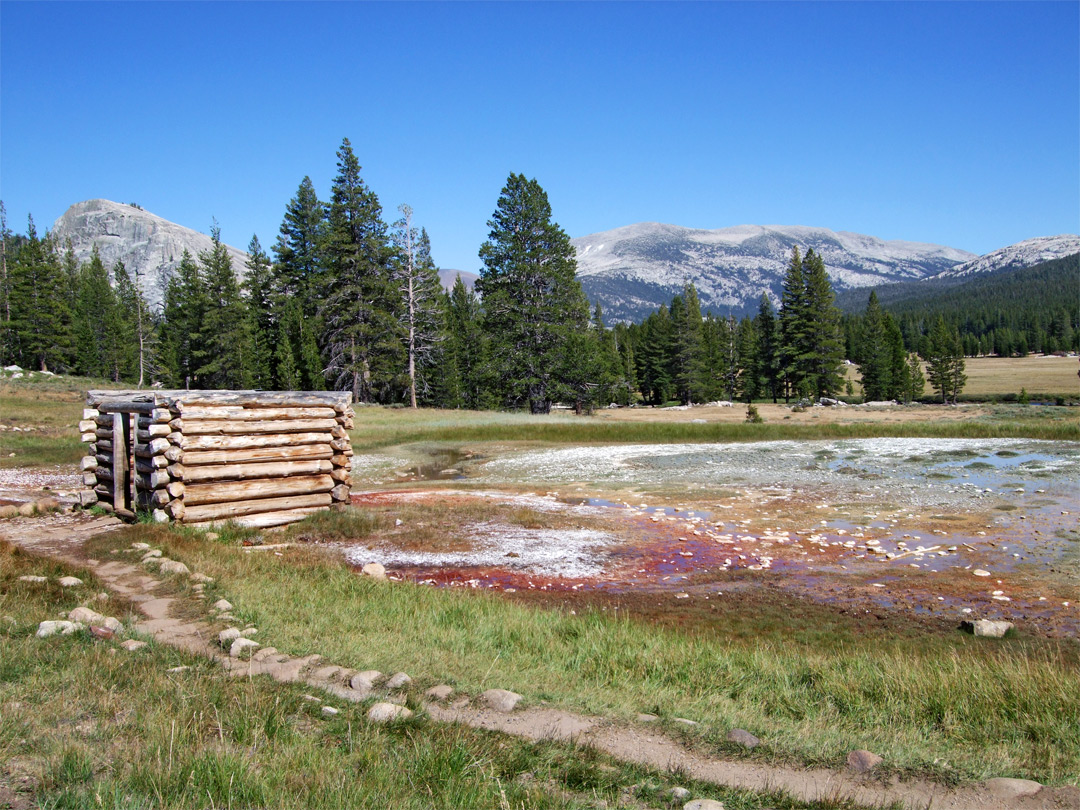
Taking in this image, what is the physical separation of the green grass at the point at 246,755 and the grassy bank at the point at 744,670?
46.8 inches

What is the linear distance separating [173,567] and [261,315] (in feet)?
214

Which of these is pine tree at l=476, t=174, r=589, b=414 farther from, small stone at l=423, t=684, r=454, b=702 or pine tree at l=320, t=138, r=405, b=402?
small stone at l=423, t=684, r=454, b=702

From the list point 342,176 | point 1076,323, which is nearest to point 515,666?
point 342,176

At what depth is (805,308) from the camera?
80250 millimetres

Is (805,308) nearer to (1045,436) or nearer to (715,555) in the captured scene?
(1045,436)

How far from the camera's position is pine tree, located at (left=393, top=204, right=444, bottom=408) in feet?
187

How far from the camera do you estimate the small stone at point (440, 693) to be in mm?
5949

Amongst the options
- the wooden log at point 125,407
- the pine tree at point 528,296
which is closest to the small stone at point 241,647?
the wooden log at point 125,407

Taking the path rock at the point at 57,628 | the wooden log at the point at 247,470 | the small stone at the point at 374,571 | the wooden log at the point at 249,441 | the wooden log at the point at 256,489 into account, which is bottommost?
the small stone at the point at 374,571

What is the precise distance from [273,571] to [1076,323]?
224921mm

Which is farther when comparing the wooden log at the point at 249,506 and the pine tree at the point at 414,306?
the pine tree at the point at 414,306

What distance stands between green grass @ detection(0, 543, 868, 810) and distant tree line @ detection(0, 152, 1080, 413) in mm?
47412

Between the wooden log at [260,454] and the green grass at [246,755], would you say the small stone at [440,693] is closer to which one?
the green grass at [246,755]

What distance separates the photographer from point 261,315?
70.4 meters
